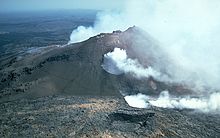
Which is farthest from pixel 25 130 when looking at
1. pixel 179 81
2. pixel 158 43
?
pixel 158 43

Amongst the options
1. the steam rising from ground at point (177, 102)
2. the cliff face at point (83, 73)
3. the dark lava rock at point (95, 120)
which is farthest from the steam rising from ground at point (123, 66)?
the dark lava rock at point (95, 120)

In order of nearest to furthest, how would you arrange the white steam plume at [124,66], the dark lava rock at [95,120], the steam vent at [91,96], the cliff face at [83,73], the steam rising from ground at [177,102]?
the dark lava rock at [95,120] → the steam vent at [91,96] → the steam rising from ground at [177,102] → the cliff face at [83,73] → the white steam plume at [124,66]

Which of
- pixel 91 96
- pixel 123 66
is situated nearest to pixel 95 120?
pixel 91 96

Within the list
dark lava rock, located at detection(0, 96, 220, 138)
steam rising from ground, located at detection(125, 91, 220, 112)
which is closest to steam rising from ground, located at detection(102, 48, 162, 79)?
steam rising from ground, located at detection(125, 91, 220, 112)

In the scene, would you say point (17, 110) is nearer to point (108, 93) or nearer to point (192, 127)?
point (108, 93)

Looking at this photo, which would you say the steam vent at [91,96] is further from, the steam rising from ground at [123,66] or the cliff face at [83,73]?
the steam rising from ground at [123,66]

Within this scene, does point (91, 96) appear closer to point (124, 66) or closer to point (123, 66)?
point (123, 66)
